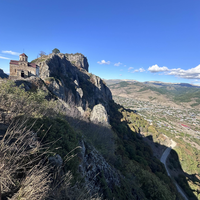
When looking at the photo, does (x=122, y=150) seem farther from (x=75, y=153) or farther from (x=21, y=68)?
(x=21, y=68)

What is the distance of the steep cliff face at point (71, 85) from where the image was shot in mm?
34562

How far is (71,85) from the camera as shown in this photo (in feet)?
156

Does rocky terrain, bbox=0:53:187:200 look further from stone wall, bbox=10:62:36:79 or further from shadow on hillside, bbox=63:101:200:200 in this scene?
stone wall, bbox=10:62:36:79

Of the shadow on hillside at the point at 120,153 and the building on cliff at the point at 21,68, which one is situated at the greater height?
the building on cliff at the point at 21,68

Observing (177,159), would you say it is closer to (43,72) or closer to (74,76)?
(74,76)

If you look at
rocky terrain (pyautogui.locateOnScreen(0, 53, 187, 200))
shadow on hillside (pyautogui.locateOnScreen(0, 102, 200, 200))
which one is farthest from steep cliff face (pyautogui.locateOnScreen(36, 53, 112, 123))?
shadow on hillside (pyautogui.locateOnScreen(0, 102, 200, 200))

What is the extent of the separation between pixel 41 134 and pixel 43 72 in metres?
36.6

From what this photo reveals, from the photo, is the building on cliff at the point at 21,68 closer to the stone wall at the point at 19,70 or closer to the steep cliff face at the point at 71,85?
the stone wall at the point at 19,70

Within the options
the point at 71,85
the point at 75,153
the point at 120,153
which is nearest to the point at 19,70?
the point at 71,85

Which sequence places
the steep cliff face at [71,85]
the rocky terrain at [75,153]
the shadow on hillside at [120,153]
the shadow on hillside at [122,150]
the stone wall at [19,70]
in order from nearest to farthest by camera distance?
the rocky terrain at [75,153] → the shadow on hillside at [120,153] → the shadow on hillside at [122,150] → the stone wall at [19,70] → the steep cliff face at [71,85]

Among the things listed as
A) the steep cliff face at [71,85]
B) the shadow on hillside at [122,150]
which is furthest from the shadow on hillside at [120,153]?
the steep cliff face at [71,85]

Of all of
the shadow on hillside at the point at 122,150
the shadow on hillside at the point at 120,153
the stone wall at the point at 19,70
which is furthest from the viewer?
the stone wall at the point at 19,70

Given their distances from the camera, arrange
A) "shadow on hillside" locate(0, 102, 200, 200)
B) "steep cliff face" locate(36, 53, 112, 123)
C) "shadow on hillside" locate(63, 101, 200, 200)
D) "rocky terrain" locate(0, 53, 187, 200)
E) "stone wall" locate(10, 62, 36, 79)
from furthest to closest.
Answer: "steep cliff face" locate(36, 53, 112, 123), "stone wall" locate(10, 62, 36, 79), "shadow on hillside" locate(63, 101, 200, 200), "shadow on hillside" locate(0, 102, 200, 200), "rocky terrain" locate(0, 53, 187, 200)

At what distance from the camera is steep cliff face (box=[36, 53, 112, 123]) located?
3456 centimetres
